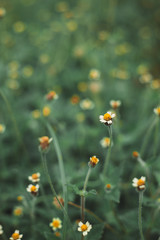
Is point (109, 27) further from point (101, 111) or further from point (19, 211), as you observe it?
point (19, 211)

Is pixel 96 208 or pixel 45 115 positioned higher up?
pixel 45 115

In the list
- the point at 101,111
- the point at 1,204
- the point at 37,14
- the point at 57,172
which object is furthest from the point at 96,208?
the point at 37,14

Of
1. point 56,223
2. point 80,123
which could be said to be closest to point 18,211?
point 56,223

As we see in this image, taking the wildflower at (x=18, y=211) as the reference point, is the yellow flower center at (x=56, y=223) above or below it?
below

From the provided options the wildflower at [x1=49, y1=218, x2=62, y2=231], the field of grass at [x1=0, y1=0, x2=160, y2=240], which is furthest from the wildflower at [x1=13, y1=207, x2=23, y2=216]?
the wildflower at [x1=49, y1=218, x2=62, y2=231]

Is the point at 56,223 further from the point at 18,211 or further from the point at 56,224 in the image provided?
the point at 18,211

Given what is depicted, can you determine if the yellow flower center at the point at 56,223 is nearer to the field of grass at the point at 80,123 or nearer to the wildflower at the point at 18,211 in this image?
the field of grass at the point at 80,123

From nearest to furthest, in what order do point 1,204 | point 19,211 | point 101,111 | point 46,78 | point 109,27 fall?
point 19,211 < point 1,204 < point 101,111 < point 46,78 < point 109,27

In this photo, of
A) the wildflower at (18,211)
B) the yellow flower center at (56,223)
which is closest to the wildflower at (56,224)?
the yellow flower center at (56,223)

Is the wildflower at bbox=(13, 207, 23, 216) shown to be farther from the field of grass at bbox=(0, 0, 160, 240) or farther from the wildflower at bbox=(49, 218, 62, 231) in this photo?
the wildflower at bbox=(49, 218, 62, 231)
